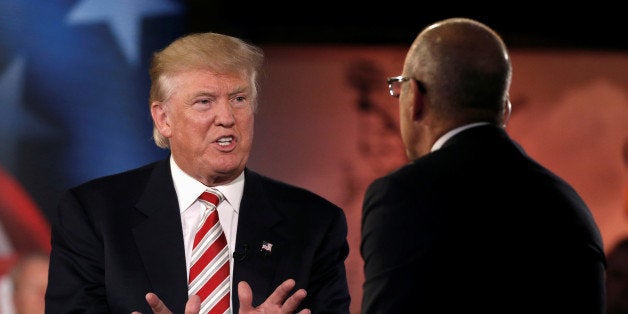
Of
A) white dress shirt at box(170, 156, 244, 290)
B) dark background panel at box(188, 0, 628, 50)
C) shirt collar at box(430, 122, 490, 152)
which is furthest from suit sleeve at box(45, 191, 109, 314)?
dark background panel at box(188, 0, 628, 50)

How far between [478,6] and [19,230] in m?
2.47

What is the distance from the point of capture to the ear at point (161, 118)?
2.86 meters

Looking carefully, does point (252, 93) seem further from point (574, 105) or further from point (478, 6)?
point (574, 105)

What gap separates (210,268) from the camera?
8.66ft

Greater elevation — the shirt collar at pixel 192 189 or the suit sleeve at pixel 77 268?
the shirt collar at pixel 192 189

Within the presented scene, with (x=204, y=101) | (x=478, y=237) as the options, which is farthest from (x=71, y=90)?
(x=478, y=237)

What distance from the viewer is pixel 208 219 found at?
2.72m

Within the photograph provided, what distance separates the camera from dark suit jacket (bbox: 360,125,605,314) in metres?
1.98

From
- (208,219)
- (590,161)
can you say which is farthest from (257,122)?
(208,219)

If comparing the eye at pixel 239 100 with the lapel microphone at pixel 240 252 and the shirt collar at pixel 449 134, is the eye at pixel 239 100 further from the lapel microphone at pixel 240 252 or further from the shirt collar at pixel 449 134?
the shirt collar at pixel 449 134

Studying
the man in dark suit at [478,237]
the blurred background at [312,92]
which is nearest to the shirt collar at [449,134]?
the man in dark suit at [478,237]

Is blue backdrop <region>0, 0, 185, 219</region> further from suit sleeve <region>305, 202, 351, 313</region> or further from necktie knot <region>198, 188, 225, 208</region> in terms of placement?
suit sleeve <region>305, 202, 351, 313</region>

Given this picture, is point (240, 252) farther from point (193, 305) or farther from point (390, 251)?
point (390, 251)

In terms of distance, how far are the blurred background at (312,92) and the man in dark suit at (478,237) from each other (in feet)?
6.82
